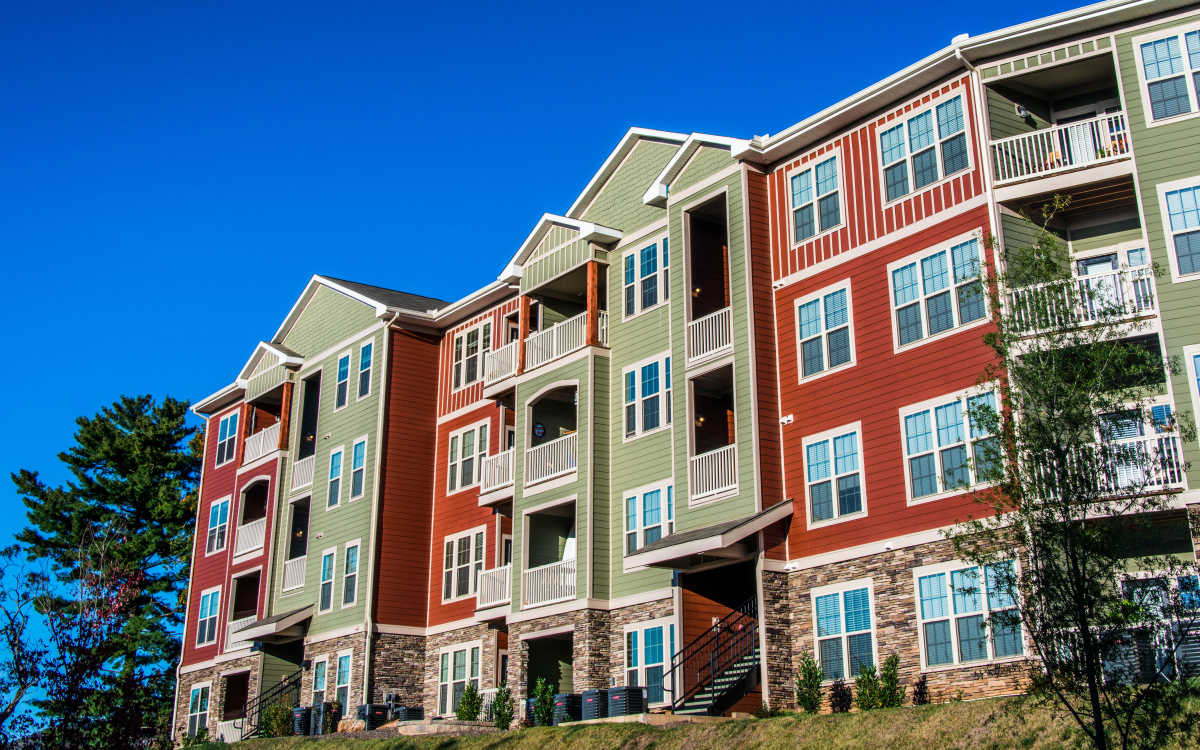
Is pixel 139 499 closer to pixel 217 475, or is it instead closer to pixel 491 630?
pixel 217 475

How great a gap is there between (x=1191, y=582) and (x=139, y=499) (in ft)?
164

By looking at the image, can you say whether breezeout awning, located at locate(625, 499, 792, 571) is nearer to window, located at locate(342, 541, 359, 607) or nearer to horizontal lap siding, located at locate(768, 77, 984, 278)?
horizontal lap siding, located at locate(768, 77, 984, 278)

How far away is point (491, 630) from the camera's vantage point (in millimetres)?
35719

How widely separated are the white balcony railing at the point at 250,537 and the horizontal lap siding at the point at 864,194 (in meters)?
23.1

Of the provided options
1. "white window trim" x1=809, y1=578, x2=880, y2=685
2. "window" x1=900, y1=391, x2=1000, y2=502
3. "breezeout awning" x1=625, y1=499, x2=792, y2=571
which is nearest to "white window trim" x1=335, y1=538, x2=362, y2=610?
"breezeout awning" x1=625, y1=499, x2=792, y2=571

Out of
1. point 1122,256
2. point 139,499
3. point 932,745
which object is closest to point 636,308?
point 1122,256

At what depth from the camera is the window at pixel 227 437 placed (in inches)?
1921

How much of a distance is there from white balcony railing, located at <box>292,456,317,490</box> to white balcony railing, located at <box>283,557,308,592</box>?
2.56 metres

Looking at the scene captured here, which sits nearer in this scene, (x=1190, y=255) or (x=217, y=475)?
(x=1190, y=255)

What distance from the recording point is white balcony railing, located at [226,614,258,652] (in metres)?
42.9

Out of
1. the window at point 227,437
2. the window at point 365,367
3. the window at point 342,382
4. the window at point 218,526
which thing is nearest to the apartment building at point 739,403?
the window at point 365,367

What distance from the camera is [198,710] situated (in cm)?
4522

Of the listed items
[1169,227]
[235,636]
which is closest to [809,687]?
[1169,227]

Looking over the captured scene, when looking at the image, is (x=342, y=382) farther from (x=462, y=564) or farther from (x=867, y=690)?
(x=867, y=690)
